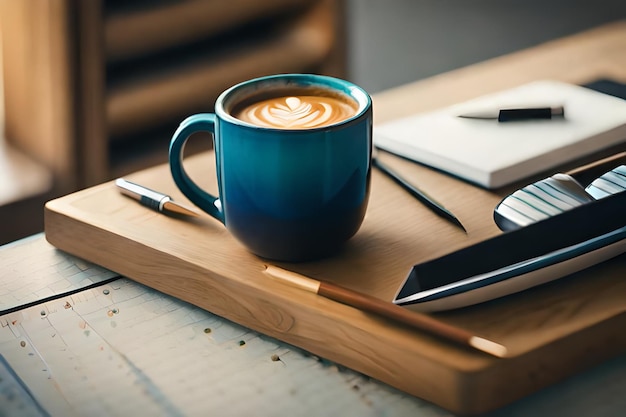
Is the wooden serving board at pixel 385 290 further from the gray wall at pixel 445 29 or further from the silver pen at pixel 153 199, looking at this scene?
the gray wall at pixel 445 29

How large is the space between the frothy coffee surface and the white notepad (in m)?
0.19

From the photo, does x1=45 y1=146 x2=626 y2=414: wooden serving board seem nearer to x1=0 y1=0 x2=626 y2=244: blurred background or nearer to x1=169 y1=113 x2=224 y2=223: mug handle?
x1=169 y1=113 x2=224 y2=223: mug handle

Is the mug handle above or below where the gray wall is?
above

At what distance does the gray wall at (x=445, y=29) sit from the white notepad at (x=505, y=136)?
1.71 m

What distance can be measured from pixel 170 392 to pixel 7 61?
1089 mm

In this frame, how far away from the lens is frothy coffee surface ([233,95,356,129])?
0.76 m

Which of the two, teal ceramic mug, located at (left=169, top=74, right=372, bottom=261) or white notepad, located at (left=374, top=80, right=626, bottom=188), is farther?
white notepad, located at (left=374, top=80, right=626, bottom=188)

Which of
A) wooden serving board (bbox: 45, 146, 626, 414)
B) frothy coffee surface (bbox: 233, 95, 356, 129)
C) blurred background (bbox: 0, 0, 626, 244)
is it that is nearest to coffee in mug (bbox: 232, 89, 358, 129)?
frothy coffee surface (bbox: 233, 95, 356, 129)

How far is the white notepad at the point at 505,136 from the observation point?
93 centimetres

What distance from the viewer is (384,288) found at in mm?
745

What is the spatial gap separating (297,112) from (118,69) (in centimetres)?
96

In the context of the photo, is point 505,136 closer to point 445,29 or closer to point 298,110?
point 298,110

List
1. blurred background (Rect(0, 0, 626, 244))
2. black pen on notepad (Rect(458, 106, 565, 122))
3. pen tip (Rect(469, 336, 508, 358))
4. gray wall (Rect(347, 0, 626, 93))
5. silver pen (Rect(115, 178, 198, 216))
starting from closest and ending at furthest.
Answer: pen tip (Rect(469, 336, 508, 358))
silver pen (Rect(115, 178, 198, 216))
black pen on notepad (Rect(458, 106, 565, 122))
blurred background (Rect(0, 0, 626, 244))
gray wall (Rect(347, 0, 626, 93))

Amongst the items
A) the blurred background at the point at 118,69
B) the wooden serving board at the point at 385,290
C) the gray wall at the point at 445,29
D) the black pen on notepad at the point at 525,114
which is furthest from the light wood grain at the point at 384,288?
the gray wall at the point at 445,29
